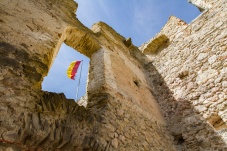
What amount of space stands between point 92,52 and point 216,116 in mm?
3198

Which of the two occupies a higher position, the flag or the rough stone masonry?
the flag

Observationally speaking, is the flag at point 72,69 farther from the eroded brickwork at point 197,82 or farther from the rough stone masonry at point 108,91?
the eroded brickwork at point 197,82

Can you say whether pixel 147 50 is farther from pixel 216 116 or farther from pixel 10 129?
pixel 10 129

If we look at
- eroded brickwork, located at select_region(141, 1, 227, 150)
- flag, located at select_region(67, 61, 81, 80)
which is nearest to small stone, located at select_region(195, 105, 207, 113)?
eroded brickwork, located at select_region(141, 1, 227, 150)

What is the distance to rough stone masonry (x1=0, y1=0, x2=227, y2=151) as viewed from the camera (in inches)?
82.7

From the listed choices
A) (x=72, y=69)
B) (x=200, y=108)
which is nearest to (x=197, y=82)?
(x=200, y=108)

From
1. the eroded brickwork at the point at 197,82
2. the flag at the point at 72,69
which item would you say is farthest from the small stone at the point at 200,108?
the flag at the point at 72,69

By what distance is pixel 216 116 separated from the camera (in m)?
3.80

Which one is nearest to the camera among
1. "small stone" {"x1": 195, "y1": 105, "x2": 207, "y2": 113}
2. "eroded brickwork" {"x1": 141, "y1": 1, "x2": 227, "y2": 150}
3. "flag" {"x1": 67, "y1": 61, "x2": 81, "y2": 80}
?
"eroded brickwork" {"x1": 141, "y1": 1, "x2": 227, "y2": 150}

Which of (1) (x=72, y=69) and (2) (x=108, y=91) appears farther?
(1) (x=72, y=69)

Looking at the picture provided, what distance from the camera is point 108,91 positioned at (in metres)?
3.48

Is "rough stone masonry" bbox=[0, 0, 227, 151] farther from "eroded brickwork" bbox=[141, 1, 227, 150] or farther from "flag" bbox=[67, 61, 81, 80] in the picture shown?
"flag" bbox=[67, 61, 81, 80]

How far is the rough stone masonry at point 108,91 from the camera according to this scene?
2100 millimetres

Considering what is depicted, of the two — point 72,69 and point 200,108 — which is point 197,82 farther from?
point 72,69
